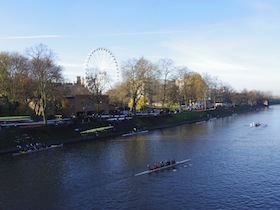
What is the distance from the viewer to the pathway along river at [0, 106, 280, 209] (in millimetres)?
28438

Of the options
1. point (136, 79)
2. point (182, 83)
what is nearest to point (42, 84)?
point (136, 79)

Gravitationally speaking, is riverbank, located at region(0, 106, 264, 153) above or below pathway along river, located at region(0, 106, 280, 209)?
above

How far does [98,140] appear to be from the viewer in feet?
214

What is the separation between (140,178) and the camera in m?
35.8

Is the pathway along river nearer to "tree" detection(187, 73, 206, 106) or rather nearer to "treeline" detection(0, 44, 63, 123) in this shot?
"treeline" detection(0, 44, 63, 123)

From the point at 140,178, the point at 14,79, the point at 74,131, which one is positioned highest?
the point at 14,79

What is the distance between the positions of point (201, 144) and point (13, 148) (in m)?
34.2

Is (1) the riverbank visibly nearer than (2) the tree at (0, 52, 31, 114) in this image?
Yes

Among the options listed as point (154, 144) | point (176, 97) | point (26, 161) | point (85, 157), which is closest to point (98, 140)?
point (154, 144)

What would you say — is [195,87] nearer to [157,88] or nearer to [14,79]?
[157,88]

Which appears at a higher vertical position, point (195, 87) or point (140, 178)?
point (195, 87)

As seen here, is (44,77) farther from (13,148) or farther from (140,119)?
(140,119)

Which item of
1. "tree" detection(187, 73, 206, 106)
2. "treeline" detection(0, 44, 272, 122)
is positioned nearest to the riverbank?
"treeline" detection(0, 44, 272, 122)

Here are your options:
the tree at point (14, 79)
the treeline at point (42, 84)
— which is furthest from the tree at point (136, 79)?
the tree at point (14, 79)
